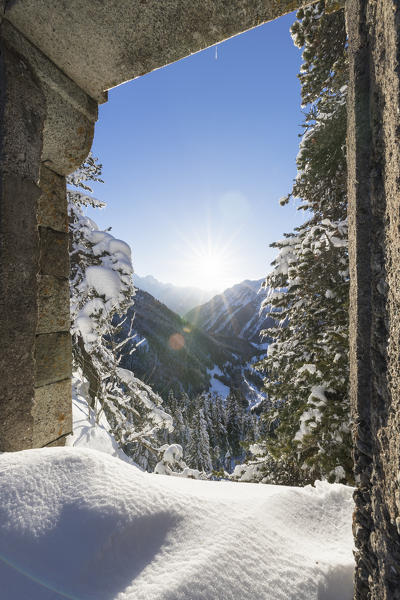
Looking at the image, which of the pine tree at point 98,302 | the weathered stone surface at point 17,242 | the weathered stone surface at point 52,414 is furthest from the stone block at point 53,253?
the pine tree at point 98,302

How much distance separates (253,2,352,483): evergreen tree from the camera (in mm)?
3490

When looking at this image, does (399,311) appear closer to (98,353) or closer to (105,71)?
(105,71)

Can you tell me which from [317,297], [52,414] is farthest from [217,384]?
[52,414]

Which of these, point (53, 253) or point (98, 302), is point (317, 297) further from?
point (98, 302)

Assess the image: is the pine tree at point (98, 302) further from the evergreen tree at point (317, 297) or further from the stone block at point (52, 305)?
the stone block at point (52, 305)

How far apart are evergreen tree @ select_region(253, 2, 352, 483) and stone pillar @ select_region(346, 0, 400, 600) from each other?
253cm

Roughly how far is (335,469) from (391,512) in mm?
2667

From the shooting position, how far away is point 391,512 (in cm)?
80

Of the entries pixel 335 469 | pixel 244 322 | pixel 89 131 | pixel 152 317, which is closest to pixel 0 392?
pixel 89 131

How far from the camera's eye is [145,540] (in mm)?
964

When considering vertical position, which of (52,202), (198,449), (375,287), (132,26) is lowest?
(198,449)

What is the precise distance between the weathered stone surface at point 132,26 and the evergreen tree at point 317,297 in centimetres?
278

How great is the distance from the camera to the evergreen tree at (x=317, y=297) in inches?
137

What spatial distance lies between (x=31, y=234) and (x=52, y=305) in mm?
655
